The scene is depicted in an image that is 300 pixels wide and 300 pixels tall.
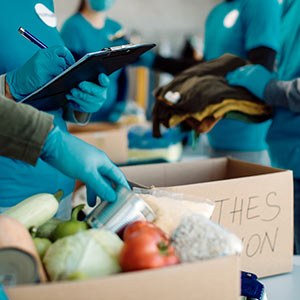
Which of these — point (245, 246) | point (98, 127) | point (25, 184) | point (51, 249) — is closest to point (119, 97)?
point (98, 127)

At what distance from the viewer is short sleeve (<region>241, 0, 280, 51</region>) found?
1436 mm

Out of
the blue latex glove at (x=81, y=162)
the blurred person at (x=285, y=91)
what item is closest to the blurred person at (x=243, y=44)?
the blurred person at (x=285, y=91)

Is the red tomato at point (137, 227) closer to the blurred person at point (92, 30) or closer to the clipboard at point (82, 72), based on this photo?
the clipboard at point (82, 72)

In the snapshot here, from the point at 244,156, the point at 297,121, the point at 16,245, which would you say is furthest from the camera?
the point at 244,156

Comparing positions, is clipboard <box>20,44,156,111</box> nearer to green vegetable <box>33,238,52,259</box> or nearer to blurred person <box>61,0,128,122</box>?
green vegetable <box>33,238,52,259</box>

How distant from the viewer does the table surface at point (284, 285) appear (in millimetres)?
770

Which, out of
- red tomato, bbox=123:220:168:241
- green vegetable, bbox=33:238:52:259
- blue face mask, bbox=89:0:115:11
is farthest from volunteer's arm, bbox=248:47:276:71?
blue face mask, bbox=89:0:115:11

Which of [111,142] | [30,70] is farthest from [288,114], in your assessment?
[111,142]

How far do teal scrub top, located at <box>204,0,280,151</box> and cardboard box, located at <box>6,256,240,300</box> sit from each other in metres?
1.15

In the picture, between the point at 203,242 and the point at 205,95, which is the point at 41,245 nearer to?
the point at 203,242

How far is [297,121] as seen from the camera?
3.93 feet

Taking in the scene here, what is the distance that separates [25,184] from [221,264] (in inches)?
27.0

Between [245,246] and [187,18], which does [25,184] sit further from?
[187,18]

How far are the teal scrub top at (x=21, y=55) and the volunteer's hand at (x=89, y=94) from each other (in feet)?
0.30
